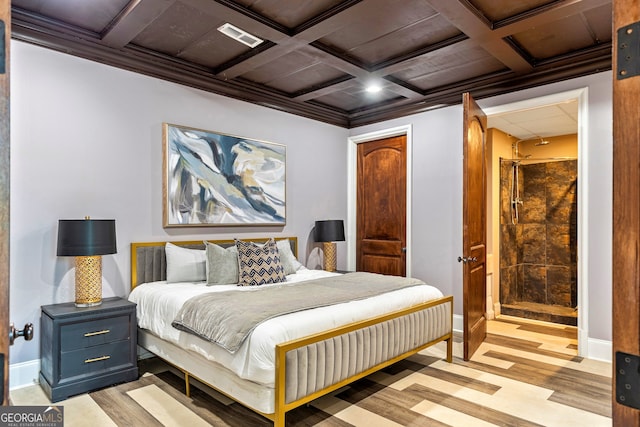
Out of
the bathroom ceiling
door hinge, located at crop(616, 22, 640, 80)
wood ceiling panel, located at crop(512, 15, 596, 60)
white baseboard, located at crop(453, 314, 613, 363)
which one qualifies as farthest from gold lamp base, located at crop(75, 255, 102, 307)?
white baseboard, located at crop(453, 314, 613, 363)

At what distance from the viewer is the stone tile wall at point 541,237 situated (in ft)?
18.5

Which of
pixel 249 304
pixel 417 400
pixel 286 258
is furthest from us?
pixel 286 258

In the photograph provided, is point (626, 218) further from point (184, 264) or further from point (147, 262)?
point (147, 262)

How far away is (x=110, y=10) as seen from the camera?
2.86 meters

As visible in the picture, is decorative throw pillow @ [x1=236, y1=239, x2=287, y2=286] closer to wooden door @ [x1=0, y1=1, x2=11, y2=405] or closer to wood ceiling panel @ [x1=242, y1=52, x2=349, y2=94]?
wood ceiling panel @ [x1=242, y1=52, x2=349, y2=94]

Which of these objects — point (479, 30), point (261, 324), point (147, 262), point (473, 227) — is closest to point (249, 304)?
point (261, 324)

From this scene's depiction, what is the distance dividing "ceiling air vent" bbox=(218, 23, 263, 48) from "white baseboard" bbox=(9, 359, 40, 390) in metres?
2.86

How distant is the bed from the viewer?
2232 mm

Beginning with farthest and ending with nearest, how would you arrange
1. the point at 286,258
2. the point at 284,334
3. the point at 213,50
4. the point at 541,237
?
the point at 541,237 < the point at 286,258 < the point at 213,50 < the point at 284,334

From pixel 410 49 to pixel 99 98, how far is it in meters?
2.66

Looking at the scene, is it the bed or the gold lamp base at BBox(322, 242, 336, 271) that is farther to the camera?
the gold lamp base at BBox(322, 242, 336, 271)

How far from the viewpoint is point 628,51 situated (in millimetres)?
875

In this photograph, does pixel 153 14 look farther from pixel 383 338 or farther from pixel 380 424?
pixel 380 424

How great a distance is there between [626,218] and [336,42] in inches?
114
